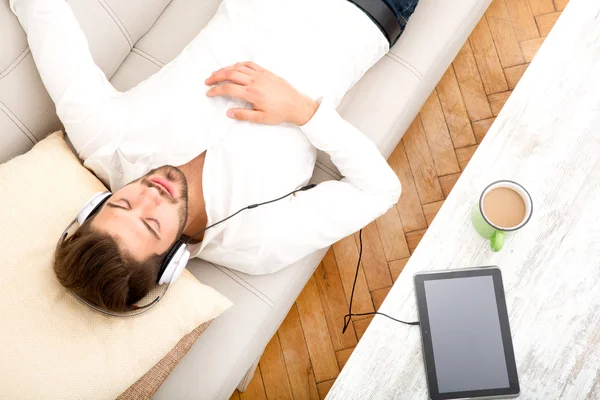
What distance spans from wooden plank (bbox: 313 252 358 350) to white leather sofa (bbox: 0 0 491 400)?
0.46m

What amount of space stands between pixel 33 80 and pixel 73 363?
71 centimetres

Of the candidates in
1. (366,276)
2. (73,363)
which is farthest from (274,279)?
(366,276)

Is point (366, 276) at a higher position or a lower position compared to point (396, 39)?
lower

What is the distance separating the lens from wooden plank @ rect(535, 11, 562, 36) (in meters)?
1.98

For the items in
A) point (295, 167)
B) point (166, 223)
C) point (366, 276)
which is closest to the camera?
point (166, 223)

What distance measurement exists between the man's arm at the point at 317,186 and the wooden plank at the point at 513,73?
3.20ft

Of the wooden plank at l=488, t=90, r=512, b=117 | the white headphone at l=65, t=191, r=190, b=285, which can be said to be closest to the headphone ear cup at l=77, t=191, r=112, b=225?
the white headphone at l=65, t=191, r=190, b=285

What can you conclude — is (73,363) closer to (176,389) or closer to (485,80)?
(176,389)

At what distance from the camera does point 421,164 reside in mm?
1924

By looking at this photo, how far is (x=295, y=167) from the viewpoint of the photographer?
4.27 feet

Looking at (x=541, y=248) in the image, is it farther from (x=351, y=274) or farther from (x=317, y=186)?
(x=351, y=274)

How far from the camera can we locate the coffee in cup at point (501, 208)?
3.57 feet

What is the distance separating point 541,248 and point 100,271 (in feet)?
3.25

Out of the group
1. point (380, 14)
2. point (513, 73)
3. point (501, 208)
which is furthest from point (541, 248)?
point (513, 73)
